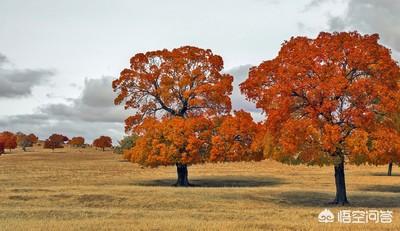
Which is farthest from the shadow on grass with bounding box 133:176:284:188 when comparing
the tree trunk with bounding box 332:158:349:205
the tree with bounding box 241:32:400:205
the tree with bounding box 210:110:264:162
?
the tree with bounding box 241:32:400:205

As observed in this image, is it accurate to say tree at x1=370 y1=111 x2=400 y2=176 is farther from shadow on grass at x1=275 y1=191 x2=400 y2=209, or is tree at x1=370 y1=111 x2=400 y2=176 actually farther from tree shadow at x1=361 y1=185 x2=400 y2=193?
tree shadow at x1=361 y1=185 x2=400 y2=193

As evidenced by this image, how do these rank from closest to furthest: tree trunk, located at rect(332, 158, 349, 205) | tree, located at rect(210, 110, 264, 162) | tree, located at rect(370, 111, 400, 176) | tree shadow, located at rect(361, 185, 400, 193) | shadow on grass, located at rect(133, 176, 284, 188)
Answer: tree, located at rect(370, 111, 400, 176) → tree trunk, located at rect(332, 158, 349, 205) → tree, located at rect(210, 110, 264, 162) → tree shadow, located at rect(361, 185, 400, 193) → shadow on grass, located at rect(133, 176, 284, 188)

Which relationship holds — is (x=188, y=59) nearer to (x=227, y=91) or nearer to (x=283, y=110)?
(x=227, y=91)

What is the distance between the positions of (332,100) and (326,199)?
10.4 metres

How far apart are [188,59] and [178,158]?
416 inches

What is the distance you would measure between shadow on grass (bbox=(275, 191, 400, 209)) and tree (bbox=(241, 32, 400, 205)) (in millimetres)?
3626

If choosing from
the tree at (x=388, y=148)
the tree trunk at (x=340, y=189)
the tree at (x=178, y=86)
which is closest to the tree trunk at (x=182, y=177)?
the tree at (x=178, y=86)

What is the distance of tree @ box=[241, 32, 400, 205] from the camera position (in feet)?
112

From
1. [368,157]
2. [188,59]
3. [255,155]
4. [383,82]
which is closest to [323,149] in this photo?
[368,157]

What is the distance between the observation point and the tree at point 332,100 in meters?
34.1

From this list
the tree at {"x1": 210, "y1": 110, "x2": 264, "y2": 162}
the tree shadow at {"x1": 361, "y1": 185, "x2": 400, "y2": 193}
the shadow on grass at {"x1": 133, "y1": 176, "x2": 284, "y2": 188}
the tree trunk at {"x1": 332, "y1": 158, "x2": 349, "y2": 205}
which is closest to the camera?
the tree trunk at {"x1": 332, "y1": 158, "x2": 349, "y2": 205}

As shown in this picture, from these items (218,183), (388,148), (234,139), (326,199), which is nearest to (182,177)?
(218,183)

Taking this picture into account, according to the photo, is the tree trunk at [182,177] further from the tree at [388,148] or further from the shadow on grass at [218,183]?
the tree at [388,148]

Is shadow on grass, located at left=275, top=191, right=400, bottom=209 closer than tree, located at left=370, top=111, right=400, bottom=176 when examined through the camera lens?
No
